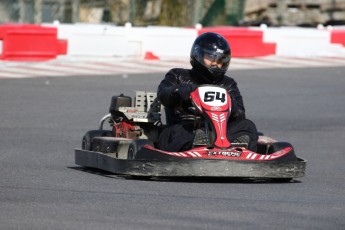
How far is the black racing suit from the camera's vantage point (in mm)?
8477

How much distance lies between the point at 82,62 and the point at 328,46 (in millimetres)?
4707

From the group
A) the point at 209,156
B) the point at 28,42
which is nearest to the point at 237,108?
the point at 209,156

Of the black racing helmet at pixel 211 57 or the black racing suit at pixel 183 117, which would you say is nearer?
the black racing suit at pixel 183 117

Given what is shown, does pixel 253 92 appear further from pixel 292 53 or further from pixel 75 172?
pixel 75 172

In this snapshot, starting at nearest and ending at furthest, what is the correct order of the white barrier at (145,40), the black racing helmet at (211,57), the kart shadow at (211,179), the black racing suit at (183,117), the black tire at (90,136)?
the kart shadow at (211,179) < the black racing suit at (183,117) < the black racing helmet at (211,57) < the black tire at (90,136) < the white barrier at (145,40)

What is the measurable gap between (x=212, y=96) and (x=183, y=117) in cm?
47

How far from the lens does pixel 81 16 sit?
22516mm

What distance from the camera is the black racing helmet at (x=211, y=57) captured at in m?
8.88

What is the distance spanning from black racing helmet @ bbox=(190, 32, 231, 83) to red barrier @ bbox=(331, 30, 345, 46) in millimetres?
12939

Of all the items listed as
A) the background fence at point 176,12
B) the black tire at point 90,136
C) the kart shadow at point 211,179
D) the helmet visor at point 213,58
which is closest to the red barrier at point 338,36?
the background fence at point 176,12

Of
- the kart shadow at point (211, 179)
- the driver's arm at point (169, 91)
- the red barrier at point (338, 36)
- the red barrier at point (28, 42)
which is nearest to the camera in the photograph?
the kart shadow at point (211, 179)

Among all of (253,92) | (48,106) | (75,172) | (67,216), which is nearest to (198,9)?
(253,92)

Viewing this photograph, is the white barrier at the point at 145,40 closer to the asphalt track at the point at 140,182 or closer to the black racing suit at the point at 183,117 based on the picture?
the asphalt track at the point at 140,182

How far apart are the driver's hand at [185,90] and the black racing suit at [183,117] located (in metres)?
0.03
